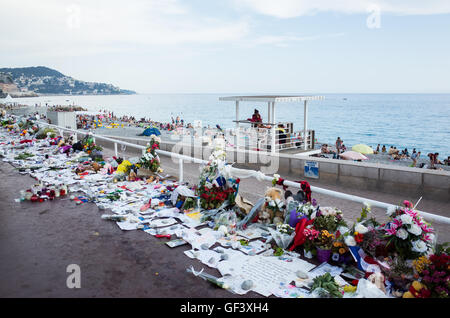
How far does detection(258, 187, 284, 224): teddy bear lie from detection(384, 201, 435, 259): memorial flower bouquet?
1.81 m

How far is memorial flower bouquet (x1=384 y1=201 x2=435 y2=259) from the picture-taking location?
3606mm

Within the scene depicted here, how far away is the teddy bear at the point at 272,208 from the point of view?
5305mm

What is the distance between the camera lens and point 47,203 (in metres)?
6.78

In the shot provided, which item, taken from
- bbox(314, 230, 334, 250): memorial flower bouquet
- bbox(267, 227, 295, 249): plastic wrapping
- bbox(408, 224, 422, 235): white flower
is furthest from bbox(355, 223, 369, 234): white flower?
bbox(267, 227, 295, 249): plastic wrapping

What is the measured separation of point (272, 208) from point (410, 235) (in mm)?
2141

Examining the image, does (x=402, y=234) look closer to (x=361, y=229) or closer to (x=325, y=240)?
(x=361, y=229)

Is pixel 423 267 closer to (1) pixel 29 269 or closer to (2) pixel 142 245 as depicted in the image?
(2) pixel 142 245

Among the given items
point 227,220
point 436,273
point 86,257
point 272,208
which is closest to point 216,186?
point 227,220

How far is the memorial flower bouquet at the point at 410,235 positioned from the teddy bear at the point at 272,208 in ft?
5.92

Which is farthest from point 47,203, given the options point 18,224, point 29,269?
point 29,269

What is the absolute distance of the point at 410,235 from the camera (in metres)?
3.68

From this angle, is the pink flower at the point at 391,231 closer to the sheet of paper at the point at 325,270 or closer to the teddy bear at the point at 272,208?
the sheet of paper at the point at 325,270

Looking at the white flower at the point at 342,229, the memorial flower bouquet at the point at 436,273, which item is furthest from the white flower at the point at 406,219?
the white flower at the point at 342,229

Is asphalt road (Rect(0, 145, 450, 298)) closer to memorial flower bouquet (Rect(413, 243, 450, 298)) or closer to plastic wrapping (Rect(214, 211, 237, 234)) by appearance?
plastic wrapping (Rect(214, 211, 237, 234))
